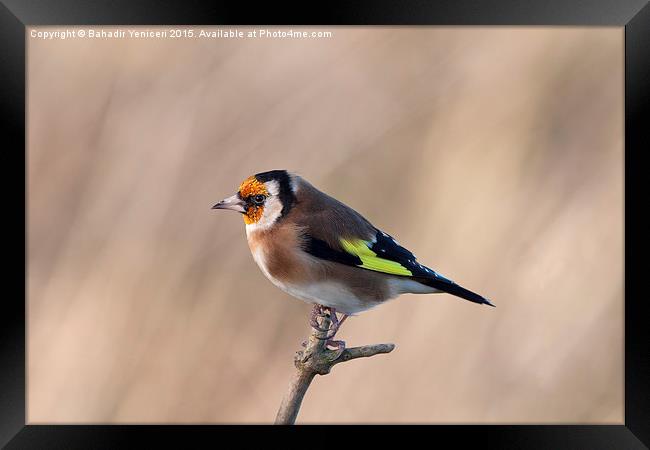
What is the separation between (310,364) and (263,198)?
1.06 meters

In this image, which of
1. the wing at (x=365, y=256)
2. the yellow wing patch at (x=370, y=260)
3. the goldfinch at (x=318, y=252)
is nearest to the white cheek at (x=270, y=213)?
the goldfinch at (x=318, y=252)

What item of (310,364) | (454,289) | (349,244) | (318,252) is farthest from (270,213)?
(454,289)

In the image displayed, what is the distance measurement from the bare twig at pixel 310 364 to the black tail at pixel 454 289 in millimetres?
609

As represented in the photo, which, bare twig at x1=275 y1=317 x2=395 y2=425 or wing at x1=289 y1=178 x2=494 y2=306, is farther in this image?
wing at x1=289 y1=178 x2=494 y2=306

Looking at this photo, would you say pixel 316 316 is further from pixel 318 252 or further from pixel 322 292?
pixel 318 252

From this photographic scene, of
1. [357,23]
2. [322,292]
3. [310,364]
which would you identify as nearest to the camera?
[310,364]

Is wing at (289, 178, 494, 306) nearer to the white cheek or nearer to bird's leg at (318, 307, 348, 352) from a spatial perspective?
the white cheek

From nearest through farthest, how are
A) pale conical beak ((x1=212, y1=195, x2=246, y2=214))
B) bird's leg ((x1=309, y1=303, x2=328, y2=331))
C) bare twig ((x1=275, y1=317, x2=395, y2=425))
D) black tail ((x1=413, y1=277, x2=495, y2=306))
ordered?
bare twig ((x1=275, y1=317, x2=395, y2=425)) < bird's leg ((x1=309, y1=303, x2=328, y2=331)) < black tail ((x1=413, y1=277, x2=495, y2=306)) < pale conical beak ((x1=212, y1=195, x2=246, y2=214))

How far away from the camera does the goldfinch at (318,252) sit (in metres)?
4.49

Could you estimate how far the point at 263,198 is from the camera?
14.9 feet

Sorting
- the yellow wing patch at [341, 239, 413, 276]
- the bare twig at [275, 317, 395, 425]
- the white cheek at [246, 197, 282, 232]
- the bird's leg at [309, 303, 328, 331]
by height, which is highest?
the white cheek at [246, 197, 282, 232]

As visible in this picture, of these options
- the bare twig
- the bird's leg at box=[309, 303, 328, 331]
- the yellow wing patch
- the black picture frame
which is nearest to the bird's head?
the yellow wing patch

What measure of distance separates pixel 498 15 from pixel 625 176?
1274mm

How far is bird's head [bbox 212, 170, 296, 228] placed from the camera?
452cm
